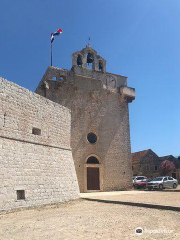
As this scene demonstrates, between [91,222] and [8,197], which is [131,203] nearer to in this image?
[91,222]

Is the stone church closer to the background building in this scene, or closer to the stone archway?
the stone archway

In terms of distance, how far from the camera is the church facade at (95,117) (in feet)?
56.5

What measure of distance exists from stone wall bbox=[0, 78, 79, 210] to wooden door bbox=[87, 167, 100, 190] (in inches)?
190

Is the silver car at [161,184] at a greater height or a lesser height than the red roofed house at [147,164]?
lesser

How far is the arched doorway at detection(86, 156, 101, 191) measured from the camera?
17.3 metres

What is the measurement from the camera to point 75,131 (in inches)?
683

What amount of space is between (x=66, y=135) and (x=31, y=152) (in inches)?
131


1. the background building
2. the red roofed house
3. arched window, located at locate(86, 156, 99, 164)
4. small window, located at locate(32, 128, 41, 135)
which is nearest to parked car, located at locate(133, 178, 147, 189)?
arched window, located at locate(86, 156, 99, 164)

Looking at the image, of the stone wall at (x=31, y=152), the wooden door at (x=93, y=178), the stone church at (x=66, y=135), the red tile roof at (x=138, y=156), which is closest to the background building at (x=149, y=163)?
the red tile roof at (x=138, y=156)

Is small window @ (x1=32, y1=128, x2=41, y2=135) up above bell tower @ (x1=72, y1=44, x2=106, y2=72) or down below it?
below

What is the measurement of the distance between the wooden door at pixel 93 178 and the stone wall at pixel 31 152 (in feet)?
15.8

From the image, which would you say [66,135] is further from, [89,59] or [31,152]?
[89,59]

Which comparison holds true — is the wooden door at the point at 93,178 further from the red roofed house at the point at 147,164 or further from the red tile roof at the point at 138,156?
the red tile roof at the point at 138,156

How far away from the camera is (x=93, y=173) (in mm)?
17547
